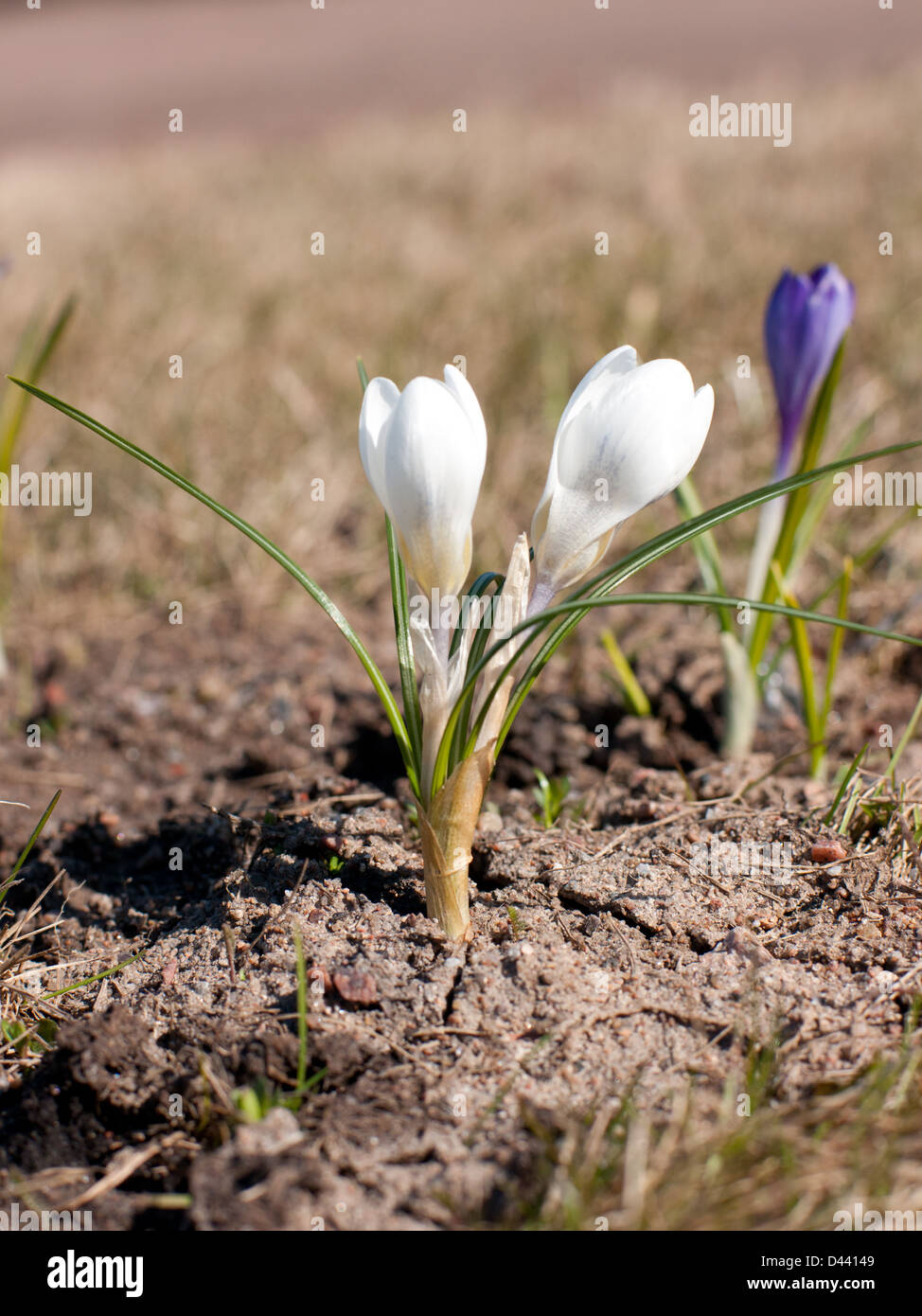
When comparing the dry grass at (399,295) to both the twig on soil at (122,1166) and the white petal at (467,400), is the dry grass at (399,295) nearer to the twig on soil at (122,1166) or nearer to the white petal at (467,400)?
the white petal at (467,400)

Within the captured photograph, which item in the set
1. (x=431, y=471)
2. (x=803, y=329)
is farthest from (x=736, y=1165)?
(x=803, y=329)

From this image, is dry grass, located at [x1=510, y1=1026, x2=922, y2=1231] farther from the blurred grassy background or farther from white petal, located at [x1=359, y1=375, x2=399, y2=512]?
the blurred grassy background

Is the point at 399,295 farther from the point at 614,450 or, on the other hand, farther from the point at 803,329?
the point at 614,450

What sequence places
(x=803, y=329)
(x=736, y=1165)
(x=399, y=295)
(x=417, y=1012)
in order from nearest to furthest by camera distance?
1. (x=736, y=1165)
2. (x=417, y=1012)
3. (x=803, y=329)
4. (x=399, y=295)

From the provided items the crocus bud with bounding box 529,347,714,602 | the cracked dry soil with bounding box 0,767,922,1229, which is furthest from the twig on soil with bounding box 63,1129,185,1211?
the crocus bud with bounding box 529,347,714,602

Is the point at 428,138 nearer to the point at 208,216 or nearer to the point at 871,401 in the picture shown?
the point at 208,216

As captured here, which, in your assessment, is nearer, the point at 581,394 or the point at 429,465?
the point at 429,465
